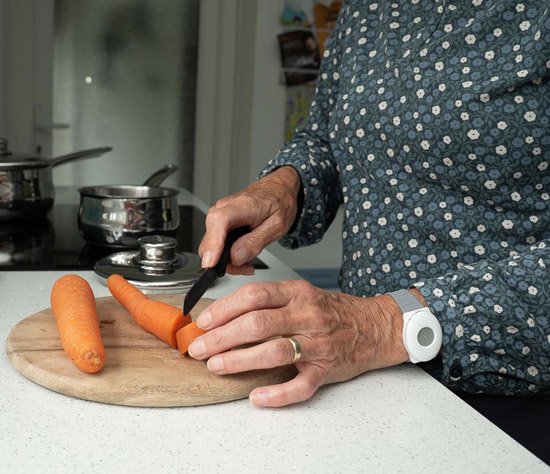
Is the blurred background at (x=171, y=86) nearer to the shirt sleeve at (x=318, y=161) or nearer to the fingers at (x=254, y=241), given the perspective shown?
the shirt sleeve at (x=318, y=161)

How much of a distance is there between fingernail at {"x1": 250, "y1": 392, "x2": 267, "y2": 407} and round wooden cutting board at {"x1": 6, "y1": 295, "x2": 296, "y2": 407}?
0.08 ft

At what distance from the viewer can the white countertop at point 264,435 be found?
719mm

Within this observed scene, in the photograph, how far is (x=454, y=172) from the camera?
1.22 meters

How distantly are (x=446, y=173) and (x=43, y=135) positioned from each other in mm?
2923

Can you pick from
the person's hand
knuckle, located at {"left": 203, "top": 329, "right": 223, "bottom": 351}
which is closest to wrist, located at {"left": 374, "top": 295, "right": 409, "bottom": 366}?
the person's hand

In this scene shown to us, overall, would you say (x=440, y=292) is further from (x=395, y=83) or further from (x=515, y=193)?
(x=395, y=83)

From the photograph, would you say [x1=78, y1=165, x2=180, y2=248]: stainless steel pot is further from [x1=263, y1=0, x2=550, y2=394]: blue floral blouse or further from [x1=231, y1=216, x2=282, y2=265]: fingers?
[x1=231, y1=216, x2=282, y2=265]: fingers

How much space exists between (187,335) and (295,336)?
0.12 metres

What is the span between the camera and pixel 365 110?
1359mm

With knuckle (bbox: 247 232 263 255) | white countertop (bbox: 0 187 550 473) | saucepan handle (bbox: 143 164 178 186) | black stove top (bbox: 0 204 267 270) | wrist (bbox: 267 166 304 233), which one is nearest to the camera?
white countertop (bbox: 0 187 550 473)

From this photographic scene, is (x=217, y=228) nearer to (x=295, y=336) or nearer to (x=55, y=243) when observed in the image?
(x=295, y=336)

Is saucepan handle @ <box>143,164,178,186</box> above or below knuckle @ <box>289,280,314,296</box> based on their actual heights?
below

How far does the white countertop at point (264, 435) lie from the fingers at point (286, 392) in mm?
11

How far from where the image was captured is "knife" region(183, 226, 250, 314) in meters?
0.97
